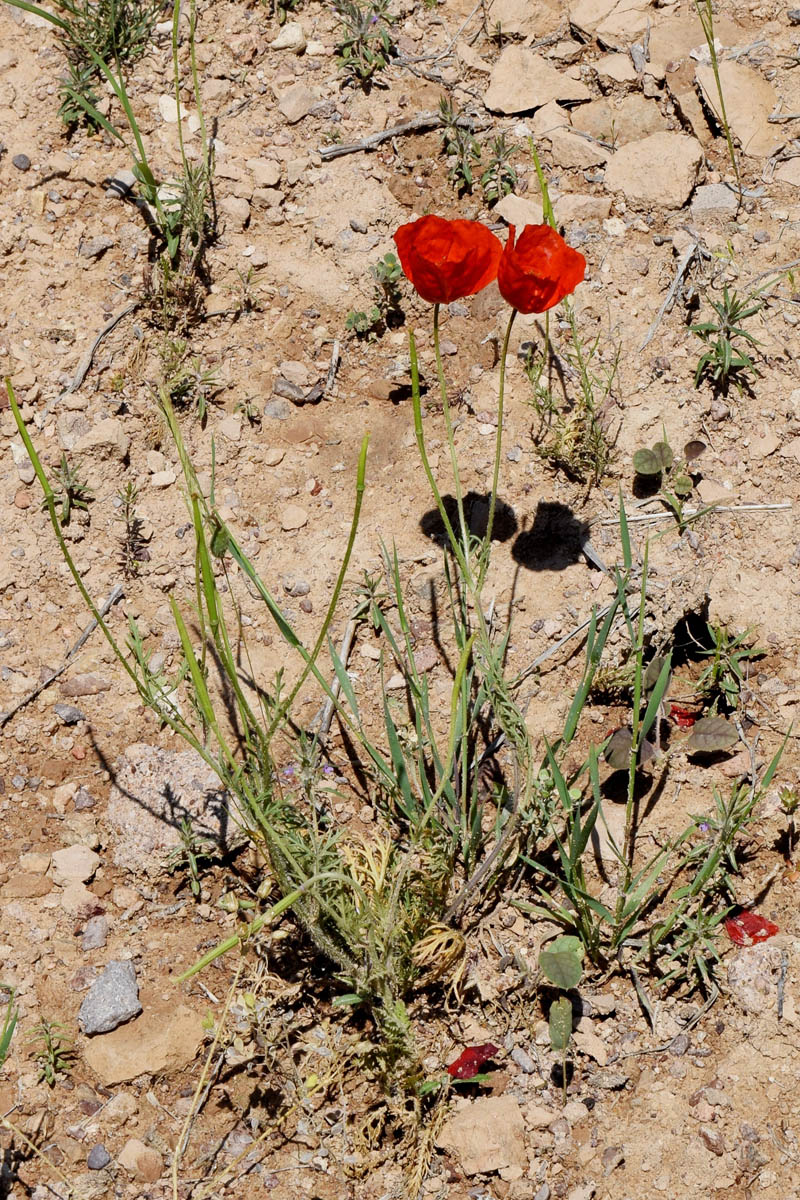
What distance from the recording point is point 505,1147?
2.17 metres

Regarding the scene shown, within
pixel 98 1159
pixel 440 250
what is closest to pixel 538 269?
pixel 440 250

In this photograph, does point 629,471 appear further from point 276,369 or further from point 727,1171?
point 727,1171

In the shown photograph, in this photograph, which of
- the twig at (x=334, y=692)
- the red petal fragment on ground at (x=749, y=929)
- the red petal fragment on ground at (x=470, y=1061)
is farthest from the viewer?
the twig at (x=334, y=692)

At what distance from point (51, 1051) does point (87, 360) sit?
5.83ft

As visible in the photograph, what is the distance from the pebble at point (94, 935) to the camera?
2420 millimetres

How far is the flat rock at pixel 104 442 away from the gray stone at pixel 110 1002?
4.33 feet

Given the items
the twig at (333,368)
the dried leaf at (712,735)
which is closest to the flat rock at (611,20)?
the twig at (333,368)

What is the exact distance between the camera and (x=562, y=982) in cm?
225

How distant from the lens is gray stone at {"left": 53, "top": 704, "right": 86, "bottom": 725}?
8.86ft

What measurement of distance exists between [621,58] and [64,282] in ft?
5.87

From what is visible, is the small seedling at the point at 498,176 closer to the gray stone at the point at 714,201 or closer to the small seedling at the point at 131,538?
the gray stone at the point at 714,201

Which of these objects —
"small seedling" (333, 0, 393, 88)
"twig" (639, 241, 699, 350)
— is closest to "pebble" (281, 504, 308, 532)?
"twig" (639, 241, 699, 350)

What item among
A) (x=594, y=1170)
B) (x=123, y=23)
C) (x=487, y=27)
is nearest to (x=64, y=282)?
(x=123, y=23)

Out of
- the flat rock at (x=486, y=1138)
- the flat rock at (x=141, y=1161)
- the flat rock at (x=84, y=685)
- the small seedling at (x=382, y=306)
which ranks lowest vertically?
the flat rock at (x=141, y=1161)
